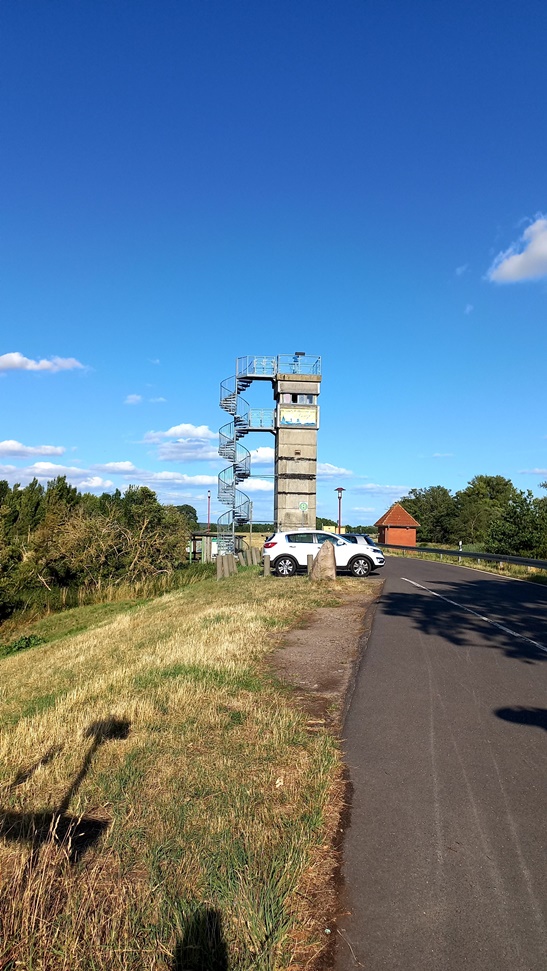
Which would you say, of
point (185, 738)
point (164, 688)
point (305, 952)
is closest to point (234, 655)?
point (164, 688)

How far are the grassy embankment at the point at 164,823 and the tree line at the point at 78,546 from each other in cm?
2351

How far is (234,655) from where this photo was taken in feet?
32.0

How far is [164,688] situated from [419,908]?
4781 mm

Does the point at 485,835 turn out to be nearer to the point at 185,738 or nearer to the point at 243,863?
the point at 243,863

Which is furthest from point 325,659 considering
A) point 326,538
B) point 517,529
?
point 517,529

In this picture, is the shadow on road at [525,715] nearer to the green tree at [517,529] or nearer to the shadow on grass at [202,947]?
the shadow on grass at [202,947]

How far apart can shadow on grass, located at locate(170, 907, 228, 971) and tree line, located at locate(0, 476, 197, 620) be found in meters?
27.3

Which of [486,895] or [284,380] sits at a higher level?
[284,380]

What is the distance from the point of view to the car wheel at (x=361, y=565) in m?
24.9

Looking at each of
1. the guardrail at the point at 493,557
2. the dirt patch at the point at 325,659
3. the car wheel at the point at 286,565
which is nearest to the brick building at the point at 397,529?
the guardrail at the point at 493,557

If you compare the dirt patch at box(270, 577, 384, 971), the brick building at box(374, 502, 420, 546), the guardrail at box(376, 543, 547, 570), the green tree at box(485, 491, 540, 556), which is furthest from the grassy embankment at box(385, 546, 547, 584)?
the brick building at box(374, 502, 420, 546)

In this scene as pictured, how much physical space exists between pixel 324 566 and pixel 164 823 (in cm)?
1663

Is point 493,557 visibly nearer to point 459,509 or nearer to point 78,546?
point 78,546

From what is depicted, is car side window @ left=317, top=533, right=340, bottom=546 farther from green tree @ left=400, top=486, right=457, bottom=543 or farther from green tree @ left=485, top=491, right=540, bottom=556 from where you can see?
green tree @ left=400, top=486, right=457, bottom=543
